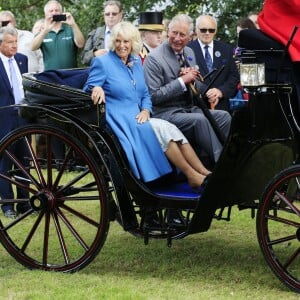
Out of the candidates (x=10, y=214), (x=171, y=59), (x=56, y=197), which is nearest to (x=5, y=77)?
(x=10, y=214)

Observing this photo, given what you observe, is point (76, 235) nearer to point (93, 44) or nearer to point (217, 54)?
point (217, 54)

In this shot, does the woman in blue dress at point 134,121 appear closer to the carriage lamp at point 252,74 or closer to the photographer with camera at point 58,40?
the carriage lamp at point 252,74

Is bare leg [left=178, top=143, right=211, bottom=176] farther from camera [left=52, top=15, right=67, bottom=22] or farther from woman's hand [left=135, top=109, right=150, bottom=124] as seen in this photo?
camera [left=52, top=15, right=67, bottom=22]

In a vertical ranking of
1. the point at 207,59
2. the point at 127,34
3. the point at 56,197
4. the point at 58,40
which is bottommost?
the point at 56,197

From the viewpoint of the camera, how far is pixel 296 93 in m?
6.39

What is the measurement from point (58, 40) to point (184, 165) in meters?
5.45

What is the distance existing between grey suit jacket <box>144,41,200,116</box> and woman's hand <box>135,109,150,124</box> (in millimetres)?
227

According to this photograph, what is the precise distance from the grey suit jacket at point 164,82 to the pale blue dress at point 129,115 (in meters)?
0.15

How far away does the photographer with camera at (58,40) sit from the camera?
39.6 feet

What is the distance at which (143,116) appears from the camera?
718cm

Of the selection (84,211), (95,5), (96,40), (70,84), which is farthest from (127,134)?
(95,5)

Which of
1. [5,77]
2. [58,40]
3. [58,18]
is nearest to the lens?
[5,77]

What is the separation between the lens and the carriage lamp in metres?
6.38

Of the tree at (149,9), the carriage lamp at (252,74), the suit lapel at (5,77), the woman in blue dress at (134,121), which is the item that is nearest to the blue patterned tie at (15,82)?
the suit lapel at (5,77)
